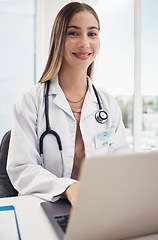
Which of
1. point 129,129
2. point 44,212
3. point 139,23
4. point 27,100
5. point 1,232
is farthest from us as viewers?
point 129,129

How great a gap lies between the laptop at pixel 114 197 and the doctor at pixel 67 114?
1.78 feet

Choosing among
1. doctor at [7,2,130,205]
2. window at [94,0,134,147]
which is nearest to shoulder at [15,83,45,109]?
doctor at [7,2,130,205]

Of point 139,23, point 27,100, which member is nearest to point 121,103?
point 139,23

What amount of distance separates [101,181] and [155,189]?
0.11m

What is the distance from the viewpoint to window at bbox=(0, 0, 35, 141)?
97.0 inches

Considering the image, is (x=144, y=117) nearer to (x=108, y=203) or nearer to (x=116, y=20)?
(x=116, y=20)

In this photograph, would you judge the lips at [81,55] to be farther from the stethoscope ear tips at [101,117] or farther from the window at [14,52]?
the window at [14,52]

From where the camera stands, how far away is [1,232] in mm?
551

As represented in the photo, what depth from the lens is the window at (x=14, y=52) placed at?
2.46 metres

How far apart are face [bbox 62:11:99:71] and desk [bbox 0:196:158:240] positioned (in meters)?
0.67

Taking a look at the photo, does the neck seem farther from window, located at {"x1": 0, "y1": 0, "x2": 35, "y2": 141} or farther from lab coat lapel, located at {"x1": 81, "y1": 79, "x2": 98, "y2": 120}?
window, located at {"x1": 0, "y1": 0, "x2": 35, "y2": 141}

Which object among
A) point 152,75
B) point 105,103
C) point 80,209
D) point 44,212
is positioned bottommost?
point 44,212

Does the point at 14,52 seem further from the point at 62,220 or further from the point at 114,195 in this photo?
the point at 114,195

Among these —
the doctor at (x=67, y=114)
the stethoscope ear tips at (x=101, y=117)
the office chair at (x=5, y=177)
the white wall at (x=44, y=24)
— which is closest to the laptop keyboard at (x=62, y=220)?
the doctor at (x=67, y=114)
